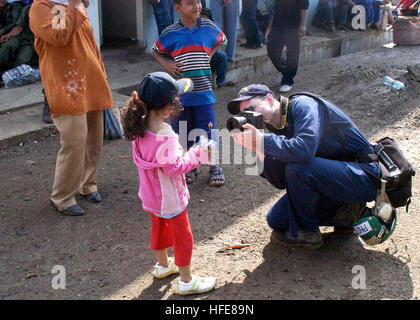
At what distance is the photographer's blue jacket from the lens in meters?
3.15

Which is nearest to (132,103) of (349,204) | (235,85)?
(349,204)

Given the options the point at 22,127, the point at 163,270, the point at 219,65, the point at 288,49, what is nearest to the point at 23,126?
Answer: the point at 22,127

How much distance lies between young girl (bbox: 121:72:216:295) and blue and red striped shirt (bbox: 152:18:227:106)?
1.30 metres

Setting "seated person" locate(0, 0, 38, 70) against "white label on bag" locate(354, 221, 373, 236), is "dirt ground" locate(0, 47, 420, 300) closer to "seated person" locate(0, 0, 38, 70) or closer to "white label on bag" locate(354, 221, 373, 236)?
"white label on bag" locate(354, 221, 373, 236)

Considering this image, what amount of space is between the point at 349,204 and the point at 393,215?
0.30 m

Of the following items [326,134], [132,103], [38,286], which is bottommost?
[38,286]

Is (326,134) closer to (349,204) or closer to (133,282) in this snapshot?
(349,204)

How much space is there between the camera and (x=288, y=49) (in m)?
7.49

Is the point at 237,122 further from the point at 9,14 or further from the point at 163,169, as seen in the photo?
the point at 9,14

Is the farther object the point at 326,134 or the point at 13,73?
the point at 13,73

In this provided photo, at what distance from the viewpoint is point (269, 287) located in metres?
3.18

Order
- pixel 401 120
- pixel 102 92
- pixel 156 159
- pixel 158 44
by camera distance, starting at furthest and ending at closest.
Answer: pixel 401 120 → pixel 158 44 → pixel 102 92 → pixel 156 159

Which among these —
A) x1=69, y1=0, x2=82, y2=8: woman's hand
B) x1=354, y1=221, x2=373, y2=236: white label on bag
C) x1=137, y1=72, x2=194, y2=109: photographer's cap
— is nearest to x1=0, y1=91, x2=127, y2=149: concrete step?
x1=69, y1=0, x2=82, y2=8: woman's hand

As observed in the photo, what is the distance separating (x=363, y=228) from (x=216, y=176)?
5.71ft
